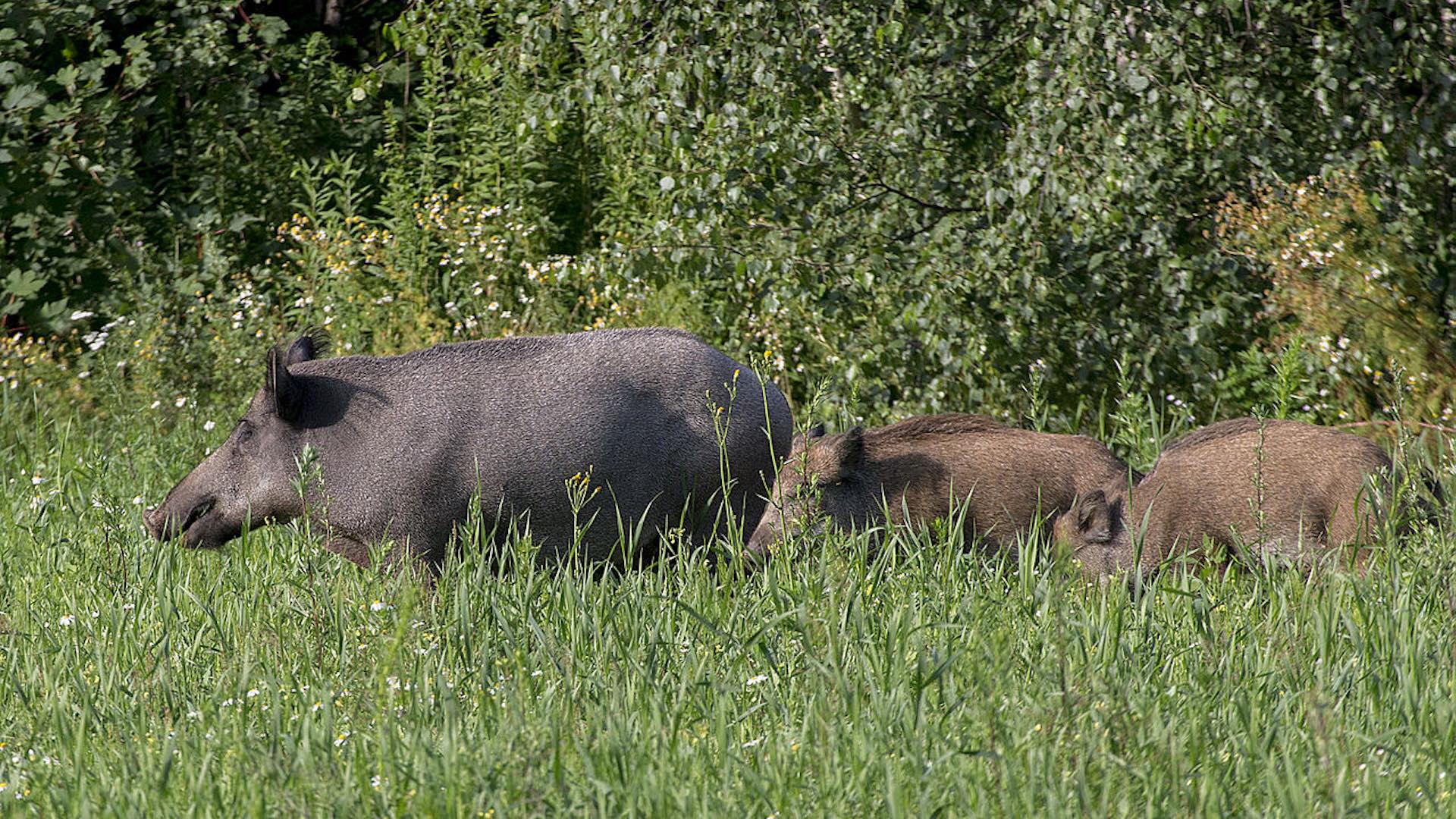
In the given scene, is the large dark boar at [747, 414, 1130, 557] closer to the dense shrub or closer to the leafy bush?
the dense shrub

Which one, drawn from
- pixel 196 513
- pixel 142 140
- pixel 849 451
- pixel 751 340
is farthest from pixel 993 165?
pixel 142 140

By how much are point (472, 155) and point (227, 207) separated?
5.82 feet

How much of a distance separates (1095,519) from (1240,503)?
48cm

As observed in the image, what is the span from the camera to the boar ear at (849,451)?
581cm

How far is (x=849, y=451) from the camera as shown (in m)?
5.86

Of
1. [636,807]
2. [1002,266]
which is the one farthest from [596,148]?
[636,807]

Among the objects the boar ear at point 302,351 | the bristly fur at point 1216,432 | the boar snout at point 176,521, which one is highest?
the boar ear at point 302,351

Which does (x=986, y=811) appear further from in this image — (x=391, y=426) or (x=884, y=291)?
(x=884, y=291)

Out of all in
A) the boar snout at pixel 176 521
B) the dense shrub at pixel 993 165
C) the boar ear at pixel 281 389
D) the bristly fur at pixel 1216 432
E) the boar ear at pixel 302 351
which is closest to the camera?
the boar ear at pixel 281 389

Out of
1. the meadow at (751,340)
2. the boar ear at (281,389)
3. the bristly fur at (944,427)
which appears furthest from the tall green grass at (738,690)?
the bristly fur at (944,427)

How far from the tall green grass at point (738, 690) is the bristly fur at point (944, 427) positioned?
3.22 feet

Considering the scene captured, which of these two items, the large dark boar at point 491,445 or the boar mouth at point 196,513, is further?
the boar mouth at point 196,513

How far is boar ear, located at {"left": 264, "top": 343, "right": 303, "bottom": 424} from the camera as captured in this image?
17.2 feet

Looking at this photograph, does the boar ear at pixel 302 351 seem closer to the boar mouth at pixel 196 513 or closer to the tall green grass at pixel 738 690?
the boar mouth at pixel 196 513
